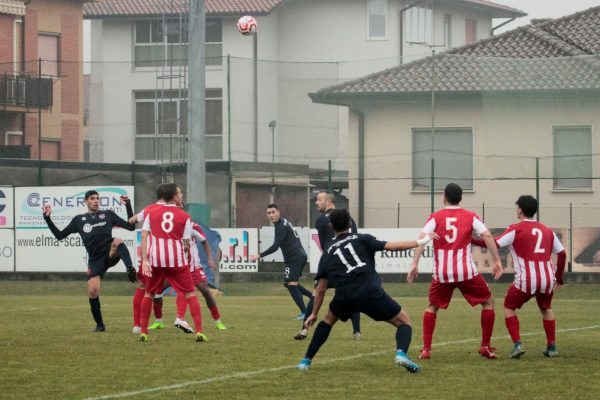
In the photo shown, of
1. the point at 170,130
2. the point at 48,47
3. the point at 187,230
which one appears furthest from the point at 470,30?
the point at 187,230

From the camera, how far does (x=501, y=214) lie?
108ft

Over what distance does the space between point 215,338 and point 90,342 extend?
5.04ft

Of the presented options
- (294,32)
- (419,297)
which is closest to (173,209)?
(419,297)

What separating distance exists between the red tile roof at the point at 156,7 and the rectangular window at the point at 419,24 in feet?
18.6

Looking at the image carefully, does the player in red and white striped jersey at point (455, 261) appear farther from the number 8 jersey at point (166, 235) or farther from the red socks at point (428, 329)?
the number 8 jersey at point (166, 235)

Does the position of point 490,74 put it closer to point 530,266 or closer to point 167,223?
point 167,223

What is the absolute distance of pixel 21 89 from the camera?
42.9 meters

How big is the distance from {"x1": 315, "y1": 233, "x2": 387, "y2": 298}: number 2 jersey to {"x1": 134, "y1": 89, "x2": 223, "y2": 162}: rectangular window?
2418cm

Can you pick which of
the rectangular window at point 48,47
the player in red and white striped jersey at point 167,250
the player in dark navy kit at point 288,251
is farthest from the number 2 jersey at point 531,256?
the rectangular window at point 48,47

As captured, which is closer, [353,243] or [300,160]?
[353,243]

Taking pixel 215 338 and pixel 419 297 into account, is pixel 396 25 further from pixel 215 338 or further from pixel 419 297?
pixel 215 338

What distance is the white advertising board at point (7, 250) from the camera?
3416 centimetres

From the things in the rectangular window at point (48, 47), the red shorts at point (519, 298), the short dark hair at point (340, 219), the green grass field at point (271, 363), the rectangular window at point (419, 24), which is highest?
the rectangular window at point (419, 24)

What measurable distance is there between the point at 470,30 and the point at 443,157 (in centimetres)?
2848
